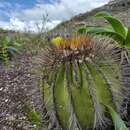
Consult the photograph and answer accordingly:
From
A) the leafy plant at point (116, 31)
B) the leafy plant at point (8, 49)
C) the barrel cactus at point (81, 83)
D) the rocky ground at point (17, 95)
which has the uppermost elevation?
the leafy plant at point (116, 31)

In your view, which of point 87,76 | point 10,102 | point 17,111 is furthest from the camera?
point 10,102

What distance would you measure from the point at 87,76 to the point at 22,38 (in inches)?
237

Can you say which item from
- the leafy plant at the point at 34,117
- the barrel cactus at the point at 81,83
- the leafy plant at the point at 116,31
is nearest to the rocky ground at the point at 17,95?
the leafy plant at the point at 34,117

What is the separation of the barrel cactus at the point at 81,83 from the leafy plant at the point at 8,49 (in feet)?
12.2

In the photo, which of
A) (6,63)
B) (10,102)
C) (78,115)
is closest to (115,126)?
(78,115)

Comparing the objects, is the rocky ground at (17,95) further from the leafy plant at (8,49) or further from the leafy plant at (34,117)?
the leafy plant at (8,49)

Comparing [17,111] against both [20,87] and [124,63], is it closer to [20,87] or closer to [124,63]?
[20,87]

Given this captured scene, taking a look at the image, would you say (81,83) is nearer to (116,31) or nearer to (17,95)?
(116,31)

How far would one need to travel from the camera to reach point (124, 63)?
3807 millimetres

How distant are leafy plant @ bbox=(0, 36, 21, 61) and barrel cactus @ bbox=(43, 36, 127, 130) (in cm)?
372

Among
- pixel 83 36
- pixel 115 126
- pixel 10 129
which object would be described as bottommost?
pixel 10 129

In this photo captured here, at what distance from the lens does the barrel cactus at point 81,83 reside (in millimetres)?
3326

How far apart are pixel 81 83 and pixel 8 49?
464cm

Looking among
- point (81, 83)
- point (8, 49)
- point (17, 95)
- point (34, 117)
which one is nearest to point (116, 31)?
point (81, 83)
